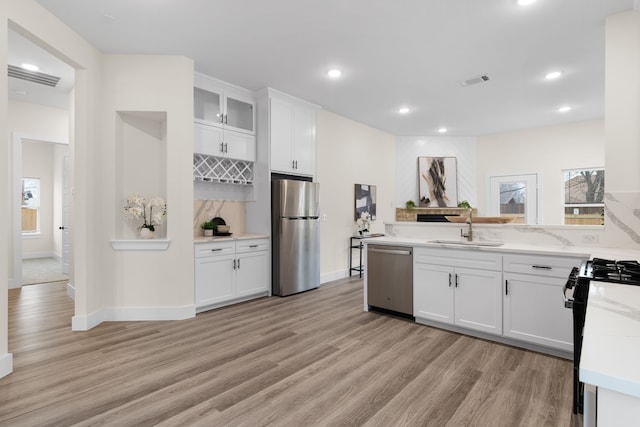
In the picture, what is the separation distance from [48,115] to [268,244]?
4136 mm

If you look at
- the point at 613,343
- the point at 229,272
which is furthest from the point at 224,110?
the point at 613,343

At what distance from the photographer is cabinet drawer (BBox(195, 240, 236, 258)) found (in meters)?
3.74

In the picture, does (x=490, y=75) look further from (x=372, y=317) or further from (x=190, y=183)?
(x=190, y=183)

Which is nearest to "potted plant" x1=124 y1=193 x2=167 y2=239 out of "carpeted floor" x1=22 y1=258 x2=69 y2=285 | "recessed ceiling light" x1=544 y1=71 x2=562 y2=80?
"carpeted floor" x1=22 y1=258 x2=69 y2=285

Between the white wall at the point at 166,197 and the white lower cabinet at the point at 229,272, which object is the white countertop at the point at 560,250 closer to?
the white lower cabinet at the point at 229,272

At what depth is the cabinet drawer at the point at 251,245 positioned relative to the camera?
163 inches

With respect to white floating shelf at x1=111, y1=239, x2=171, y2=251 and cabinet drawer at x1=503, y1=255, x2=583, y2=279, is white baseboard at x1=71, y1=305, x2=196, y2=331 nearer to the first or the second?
white floating shelf at x1=111, y1=239, x2=171, y2=251

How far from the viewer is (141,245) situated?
3.53m

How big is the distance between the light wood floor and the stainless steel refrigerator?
1068mm

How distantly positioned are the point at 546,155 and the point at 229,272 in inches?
250

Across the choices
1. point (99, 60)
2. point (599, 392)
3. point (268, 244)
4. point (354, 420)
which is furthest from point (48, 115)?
point (599, 392)

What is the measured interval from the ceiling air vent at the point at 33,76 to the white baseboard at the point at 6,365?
3.30 metres

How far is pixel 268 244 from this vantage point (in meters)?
4.51

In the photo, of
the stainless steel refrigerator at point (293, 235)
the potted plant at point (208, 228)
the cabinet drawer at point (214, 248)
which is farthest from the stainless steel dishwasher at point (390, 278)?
the potted plant at point (208, 228)
